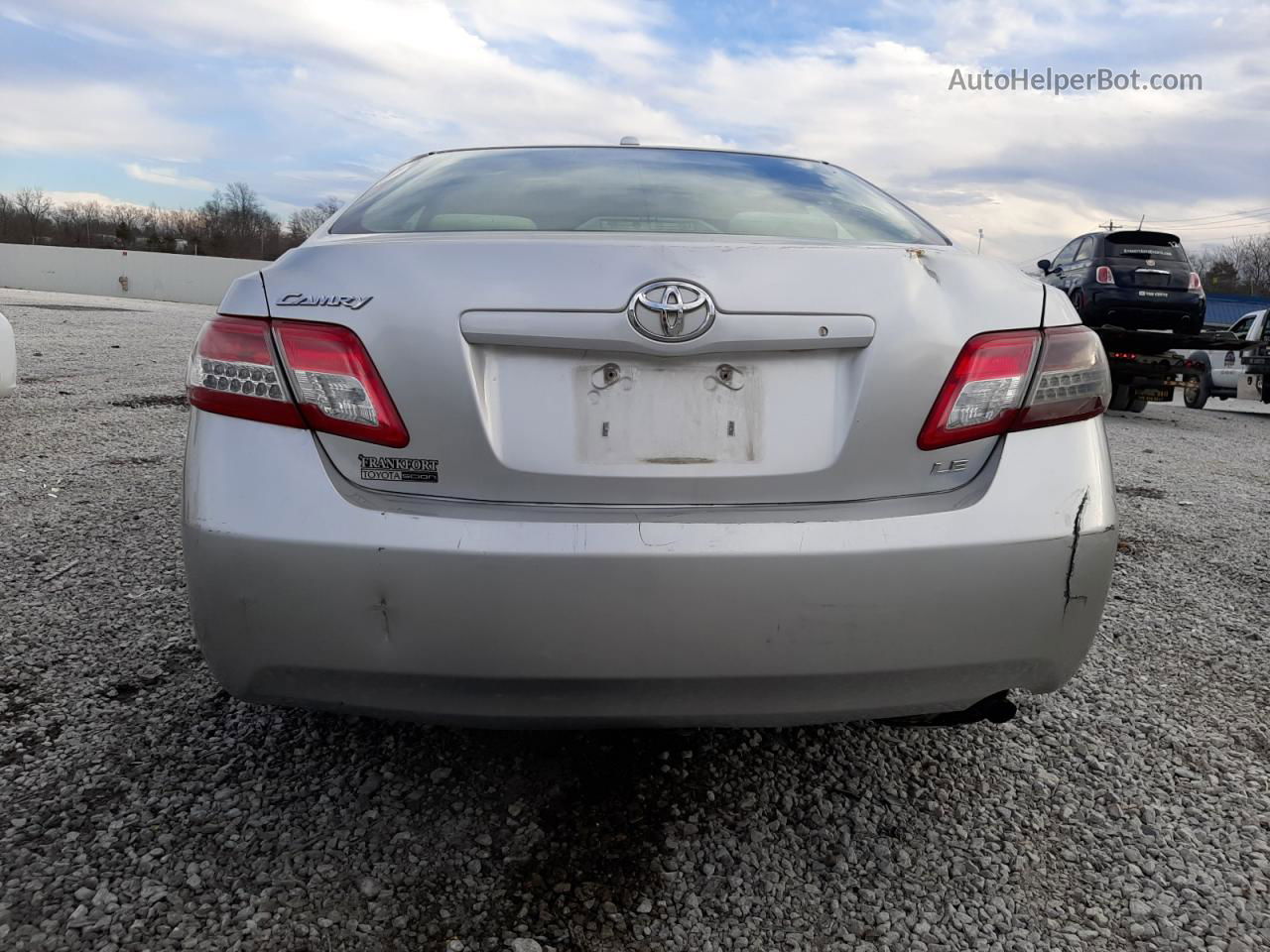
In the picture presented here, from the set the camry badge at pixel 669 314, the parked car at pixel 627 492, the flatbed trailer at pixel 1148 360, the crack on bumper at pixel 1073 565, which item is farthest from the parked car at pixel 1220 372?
the camry badge at pixel 669 314

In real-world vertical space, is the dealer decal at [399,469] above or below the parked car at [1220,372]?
above

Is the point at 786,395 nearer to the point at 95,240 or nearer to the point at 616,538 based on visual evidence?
the point at 616,538

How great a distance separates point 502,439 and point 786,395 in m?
0.49

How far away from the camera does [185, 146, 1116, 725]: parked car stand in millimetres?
1538

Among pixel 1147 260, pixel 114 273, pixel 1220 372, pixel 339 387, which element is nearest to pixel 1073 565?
pixel 339 387

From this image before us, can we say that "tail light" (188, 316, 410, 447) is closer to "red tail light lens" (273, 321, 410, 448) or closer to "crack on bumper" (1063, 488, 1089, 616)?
"red tail light lens" (273, 321, 410, 448)

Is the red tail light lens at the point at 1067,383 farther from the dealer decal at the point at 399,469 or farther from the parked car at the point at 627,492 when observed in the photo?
the dealer decal at the point at 399,469

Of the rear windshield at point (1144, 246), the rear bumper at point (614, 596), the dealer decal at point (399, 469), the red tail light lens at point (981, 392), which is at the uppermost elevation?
the rear windshield at point (1144, 246)

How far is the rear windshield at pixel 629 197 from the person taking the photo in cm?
213

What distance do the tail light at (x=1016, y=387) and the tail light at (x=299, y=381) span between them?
3.07 ft

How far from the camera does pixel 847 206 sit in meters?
2.41

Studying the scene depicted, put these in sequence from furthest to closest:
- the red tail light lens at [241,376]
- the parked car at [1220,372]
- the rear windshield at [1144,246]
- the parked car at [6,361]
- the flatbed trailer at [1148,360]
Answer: the parked car at [1220,372]
the rear windshield at [1144,246]
the flatbed trailer at [1148,360]
the parked car at [6,361]
the red tail light lens at [241,376]

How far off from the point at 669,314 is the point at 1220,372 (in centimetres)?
1617

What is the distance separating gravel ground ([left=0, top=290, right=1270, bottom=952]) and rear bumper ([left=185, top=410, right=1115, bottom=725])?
392 mm
